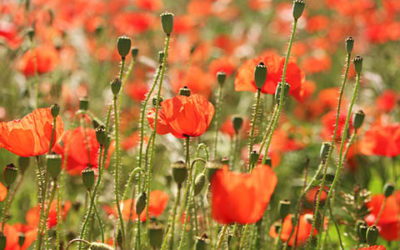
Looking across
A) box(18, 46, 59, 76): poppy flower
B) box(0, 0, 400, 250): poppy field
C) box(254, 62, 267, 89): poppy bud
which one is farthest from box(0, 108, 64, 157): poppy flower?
box(18, 46, 59, 76): poppy flower

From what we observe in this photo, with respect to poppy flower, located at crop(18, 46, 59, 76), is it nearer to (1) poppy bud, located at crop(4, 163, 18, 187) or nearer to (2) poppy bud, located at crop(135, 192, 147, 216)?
(1) poppy bud, located at crop(4, 163, 18, 187)

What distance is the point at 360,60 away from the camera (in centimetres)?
167

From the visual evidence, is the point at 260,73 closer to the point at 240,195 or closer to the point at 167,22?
the point at 167,22

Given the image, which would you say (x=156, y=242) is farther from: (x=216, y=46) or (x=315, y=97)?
(x=315, y=97)

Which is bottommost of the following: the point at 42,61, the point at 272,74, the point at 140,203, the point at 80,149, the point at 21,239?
the point at 21,239

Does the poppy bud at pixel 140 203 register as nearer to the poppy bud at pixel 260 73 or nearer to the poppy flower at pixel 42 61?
the poppy bud at pixel 260 73

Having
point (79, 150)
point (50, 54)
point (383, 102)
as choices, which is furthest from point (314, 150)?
point (79, 150)

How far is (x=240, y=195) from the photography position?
1.20 meters

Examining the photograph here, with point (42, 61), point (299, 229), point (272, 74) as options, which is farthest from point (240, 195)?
point (42, 61)

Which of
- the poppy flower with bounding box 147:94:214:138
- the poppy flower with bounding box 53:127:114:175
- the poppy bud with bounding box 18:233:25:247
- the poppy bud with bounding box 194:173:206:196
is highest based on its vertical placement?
the poppy flower with bounding box 147:94:214:138

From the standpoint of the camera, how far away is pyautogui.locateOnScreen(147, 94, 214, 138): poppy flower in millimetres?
1594

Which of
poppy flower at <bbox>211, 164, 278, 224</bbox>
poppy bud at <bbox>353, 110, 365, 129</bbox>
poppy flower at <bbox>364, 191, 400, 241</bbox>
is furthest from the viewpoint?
poppy flower at <bbox>364, 191, 400, 241</bbox>

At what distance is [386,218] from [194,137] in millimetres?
948

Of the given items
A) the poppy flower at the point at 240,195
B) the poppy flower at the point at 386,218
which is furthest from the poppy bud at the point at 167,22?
the poppy flower at the point at 386,218
